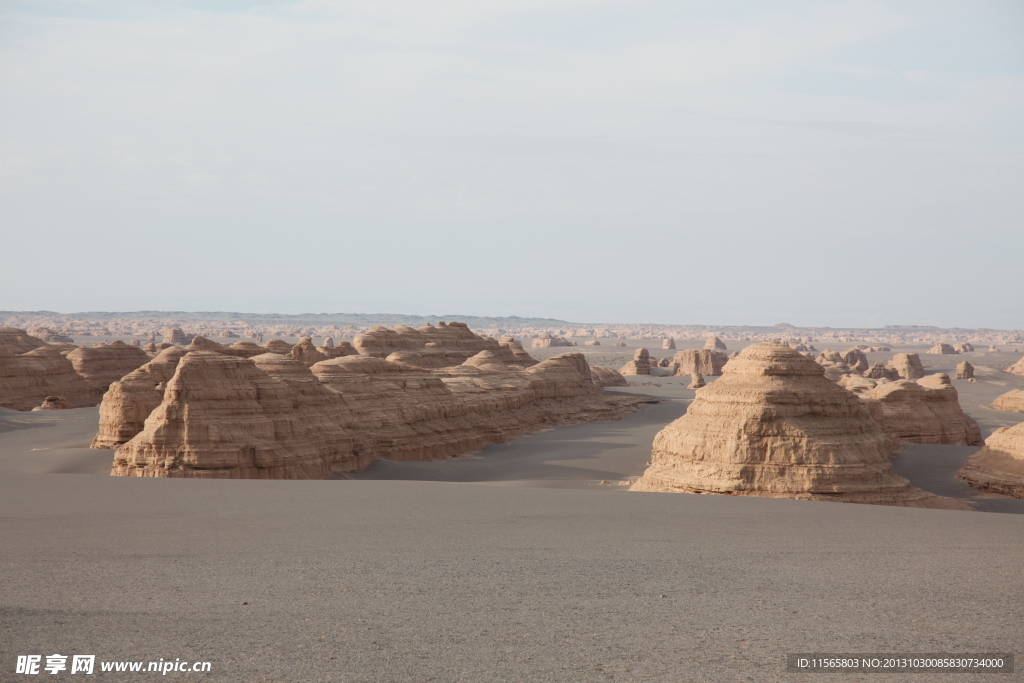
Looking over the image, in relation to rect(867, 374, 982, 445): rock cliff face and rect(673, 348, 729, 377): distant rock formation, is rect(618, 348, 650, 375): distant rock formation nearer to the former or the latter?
rect(673, 348, 729, 377): distant rock formation

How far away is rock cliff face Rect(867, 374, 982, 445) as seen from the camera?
3147cm

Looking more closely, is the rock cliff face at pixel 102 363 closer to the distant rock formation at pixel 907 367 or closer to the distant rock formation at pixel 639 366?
the distant rock formation at pixel 639 366

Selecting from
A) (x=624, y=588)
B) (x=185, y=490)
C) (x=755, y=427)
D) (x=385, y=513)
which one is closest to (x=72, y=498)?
(x=185, y=490)

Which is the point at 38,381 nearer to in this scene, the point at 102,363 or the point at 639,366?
the point at 102,363

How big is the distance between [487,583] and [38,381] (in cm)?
5658

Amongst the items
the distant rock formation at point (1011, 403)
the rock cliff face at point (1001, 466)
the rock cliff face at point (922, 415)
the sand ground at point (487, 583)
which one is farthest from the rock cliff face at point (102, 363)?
the distant rock formation at point (1011, 403)

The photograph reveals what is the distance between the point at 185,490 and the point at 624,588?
Answer: 9651mm

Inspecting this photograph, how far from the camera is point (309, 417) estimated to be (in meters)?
26.4

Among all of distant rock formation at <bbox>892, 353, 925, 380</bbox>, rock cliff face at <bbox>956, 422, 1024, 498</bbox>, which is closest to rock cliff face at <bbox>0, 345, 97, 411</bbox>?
rock cliff face at <bbox>956, 422, 1024, 498</bbox>

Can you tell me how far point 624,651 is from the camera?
6.25 meters

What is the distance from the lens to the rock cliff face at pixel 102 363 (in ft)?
190

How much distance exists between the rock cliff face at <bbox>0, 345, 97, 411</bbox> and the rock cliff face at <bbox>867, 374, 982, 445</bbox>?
49.3 metres

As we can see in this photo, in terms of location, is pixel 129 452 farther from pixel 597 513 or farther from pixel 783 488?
A: pixel 783 488

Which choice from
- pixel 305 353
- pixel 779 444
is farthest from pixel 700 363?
pixel 779 444
